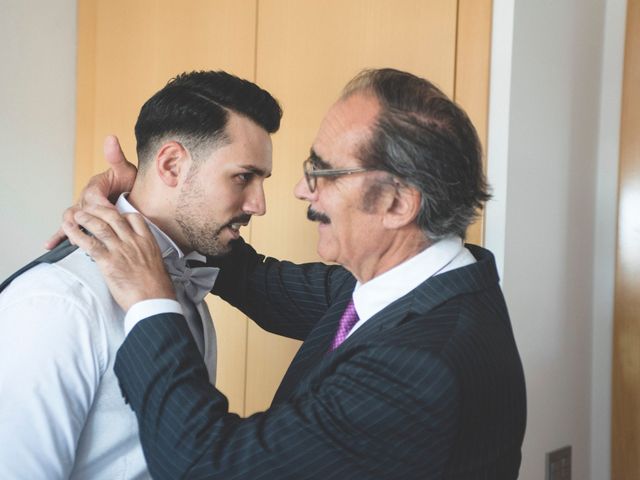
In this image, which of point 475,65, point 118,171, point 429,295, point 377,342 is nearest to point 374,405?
point 377,342

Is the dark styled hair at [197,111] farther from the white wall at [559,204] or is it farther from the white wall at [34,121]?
the white wall at [34,121]

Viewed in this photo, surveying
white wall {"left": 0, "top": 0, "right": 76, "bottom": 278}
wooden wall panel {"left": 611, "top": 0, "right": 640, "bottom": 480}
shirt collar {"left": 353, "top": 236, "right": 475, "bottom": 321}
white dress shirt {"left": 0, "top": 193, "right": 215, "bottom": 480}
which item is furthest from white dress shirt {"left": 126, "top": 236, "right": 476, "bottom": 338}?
white wall {"left": 0, "top": 0, "right": 76, "bottom": 278}

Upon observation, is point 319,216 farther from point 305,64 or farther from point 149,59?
point 149,59

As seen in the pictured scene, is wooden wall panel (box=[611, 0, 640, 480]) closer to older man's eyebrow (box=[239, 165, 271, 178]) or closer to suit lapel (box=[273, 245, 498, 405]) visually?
suit lapel (box=[273, 245, 498, 405])

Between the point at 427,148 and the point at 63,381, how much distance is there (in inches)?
25.4

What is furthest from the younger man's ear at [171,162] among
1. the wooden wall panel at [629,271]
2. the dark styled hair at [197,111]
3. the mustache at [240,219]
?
the wooden wall panel at [629,271]

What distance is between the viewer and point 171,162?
130 cm

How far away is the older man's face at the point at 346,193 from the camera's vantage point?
118 centimetres

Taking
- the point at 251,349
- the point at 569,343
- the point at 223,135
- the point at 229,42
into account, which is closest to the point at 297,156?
the point at 229,42

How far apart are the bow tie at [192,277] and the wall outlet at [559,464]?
107cm

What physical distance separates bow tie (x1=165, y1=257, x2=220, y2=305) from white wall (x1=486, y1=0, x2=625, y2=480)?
70 centimetres

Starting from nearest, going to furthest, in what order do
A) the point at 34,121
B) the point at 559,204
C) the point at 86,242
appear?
the point at 86,242 → the point at 559,204 → the point at 34,121

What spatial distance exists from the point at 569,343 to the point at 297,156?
3.03 feet

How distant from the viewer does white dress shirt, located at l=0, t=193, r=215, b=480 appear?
99 centimetres
